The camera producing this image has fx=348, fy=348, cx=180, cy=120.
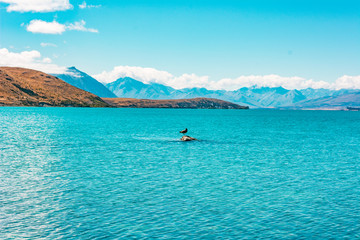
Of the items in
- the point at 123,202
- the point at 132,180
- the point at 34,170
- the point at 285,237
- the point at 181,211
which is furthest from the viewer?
the point at 34,170

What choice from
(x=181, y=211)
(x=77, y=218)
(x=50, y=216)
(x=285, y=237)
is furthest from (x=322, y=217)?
(x=50, y=216)

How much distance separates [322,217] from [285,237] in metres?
6.17

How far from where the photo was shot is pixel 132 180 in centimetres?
3988

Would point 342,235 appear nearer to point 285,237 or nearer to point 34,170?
point 285,237

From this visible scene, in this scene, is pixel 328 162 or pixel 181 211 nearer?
pixel 181 211

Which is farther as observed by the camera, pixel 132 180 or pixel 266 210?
pixel 132 180

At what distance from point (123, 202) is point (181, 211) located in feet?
18.4

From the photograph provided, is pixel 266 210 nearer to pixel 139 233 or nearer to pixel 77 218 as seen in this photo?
pixel 139 233

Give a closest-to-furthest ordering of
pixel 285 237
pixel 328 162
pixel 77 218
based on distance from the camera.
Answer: pixel 285 237
pixel 77 218
pixel 328 162

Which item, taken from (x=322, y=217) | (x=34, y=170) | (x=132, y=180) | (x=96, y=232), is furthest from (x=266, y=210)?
(x=34, y=170)

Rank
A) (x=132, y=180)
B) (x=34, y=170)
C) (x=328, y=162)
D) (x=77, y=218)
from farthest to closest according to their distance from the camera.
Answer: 1. (x=328, y=162)
2. (x=34, y=170)
3. (x=132, y=180)
4. (x=77, y=218)

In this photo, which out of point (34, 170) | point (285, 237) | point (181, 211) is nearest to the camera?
point (285, 237)

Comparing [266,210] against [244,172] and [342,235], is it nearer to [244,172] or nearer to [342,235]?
[342,235]

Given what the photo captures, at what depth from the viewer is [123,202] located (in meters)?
30.8
